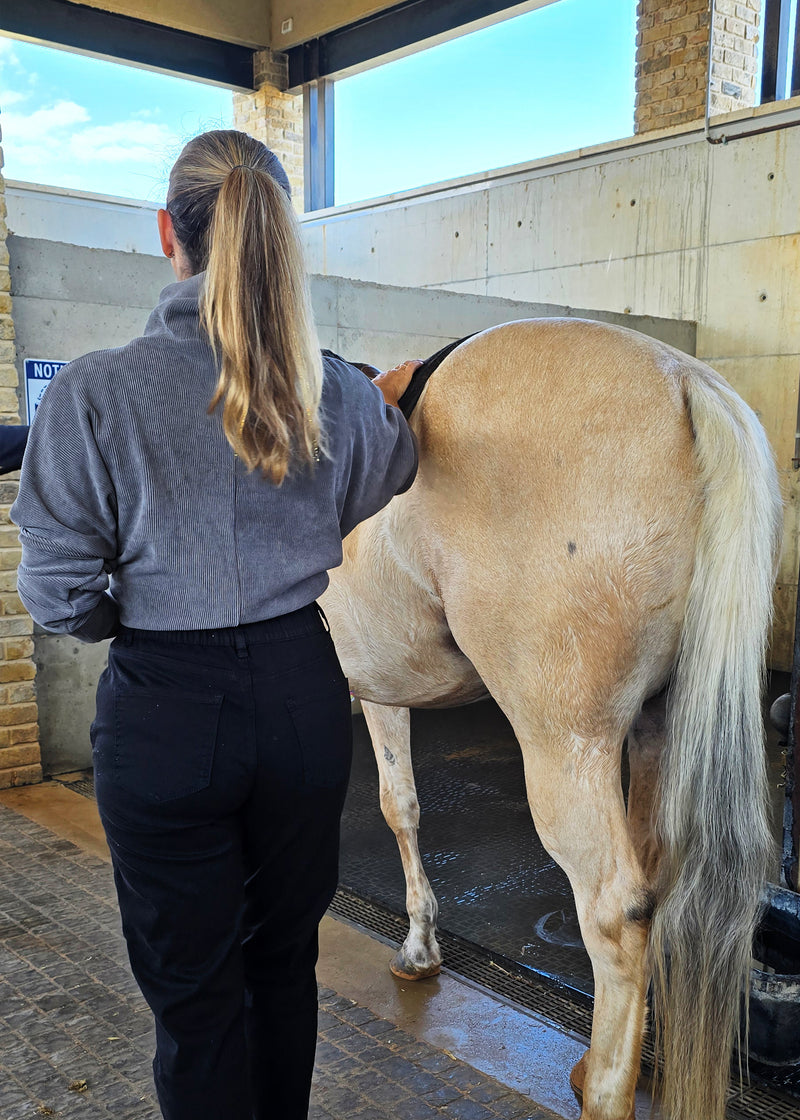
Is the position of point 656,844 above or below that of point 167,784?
below

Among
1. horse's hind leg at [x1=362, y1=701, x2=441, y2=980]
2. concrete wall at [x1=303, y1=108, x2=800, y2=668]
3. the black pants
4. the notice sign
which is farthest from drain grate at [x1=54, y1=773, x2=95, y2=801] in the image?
concrete wall at [x1=303, y1=108, x2=800, y2=668]

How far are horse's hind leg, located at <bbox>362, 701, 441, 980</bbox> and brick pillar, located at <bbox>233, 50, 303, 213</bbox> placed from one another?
351 inches

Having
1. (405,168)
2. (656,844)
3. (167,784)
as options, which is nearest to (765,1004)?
(656,844)

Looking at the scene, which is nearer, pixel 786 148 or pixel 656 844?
pixel 656 844

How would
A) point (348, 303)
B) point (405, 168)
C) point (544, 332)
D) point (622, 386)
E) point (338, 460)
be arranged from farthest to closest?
point (405, 168)
point (348, 303)
point (544, 332)
point (622, 386)
point (338, 460)

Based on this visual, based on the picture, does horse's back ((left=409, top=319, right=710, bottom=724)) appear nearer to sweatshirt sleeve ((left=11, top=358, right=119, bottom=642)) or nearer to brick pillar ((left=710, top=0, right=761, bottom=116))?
sweatshirt sleeve ((left=11, top=358, right=119, bottom=642))

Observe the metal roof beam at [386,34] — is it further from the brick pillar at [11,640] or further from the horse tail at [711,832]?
the horse tail at [711,832]

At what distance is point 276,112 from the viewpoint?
10.5 meters

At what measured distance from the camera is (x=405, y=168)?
375 inches

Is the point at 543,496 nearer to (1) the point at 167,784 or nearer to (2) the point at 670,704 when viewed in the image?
(2) the point at 670,704

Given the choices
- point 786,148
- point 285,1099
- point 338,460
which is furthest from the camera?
point 786,148

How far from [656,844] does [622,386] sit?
0.99 m

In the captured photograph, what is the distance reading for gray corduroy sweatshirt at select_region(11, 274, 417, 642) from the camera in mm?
1223

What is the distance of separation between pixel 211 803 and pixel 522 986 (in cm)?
168
